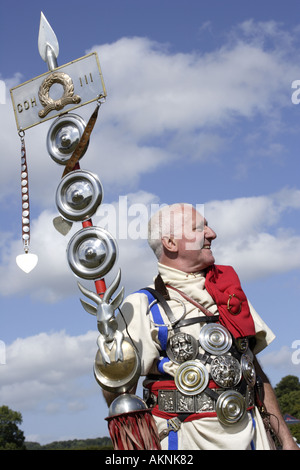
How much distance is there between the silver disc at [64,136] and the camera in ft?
15.9

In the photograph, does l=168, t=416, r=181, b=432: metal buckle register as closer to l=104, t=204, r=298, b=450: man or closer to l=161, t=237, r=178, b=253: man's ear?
l=104, t=204, r=298, b=450: man

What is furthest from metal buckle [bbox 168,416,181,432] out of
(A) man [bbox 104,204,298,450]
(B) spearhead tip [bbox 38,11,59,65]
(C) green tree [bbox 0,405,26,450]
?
(C) green tree [bbox 0,405,26,450]

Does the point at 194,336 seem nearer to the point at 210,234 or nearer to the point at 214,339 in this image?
the point at 214,339

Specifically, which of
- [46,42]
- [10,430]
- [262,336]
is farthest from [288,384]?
[46,42]

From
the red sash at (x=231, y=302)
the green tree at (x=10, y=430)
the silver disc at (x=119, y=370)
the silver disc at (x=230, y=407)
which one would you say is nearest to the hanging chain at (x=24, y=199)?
the silver disc at (x=119, y=370)

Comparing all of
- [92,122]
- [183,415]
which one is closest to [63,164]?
[92,122]

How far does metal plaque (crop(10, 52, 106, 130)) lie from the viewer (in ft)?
16.1

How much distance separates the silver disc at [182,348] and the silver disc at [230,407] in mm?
367

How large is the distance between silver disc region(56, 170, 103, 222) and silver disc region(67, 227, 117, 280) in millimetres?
166

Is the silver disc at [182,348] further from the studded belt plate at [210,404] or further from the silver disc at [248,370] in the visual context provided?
the silver disc at [248,370]

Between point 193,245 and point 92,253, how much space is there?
3.08 feet

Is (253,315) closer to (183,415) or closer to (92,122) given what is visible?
(183,415)

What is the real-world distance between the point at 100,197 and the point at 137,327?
1.01m

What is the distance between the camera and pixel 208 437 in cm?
446
